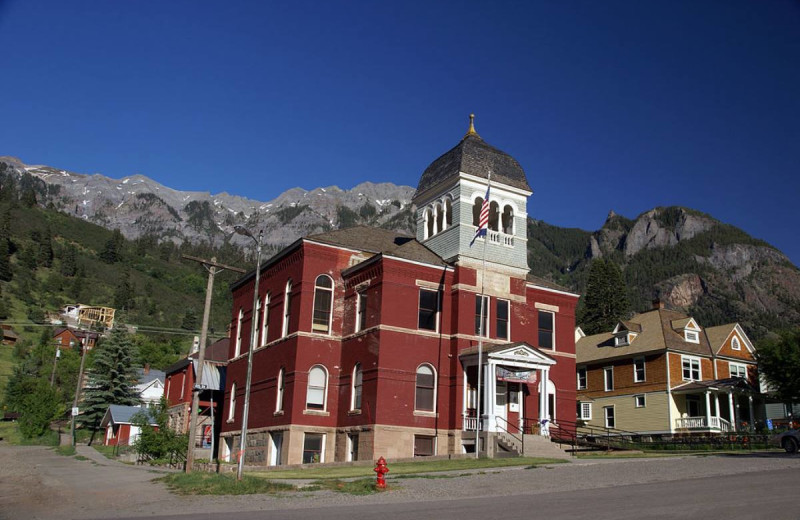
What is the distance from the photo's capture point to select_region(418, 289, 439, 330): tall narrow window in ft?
123

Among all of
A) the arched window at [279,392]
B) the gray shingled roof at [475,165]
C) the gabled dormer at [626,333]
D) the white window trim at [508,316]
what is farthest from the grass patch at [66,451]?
the gabled dormer at [626,333]

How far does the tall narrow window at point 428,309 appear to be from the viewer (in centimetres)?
3738

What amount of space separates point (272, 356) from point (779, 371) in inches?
1225

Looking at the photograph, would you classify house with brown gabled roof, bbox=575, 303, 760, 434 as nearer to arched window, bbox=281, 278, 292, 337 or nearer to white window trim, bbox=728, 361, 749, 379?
white window trim, bbox=728, 361, 749, 379

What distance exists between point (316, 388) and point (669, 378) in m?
28.9

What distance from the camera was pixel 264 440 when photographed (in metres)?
Answer: 38.3

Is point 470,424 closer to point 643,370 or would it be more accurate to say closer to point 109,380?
point 643,370

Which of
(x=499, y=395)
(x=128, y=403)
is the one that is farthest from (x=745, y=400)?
(x=128, y=403)

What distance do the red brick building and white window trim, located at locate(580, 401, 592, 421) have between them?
1998 cm

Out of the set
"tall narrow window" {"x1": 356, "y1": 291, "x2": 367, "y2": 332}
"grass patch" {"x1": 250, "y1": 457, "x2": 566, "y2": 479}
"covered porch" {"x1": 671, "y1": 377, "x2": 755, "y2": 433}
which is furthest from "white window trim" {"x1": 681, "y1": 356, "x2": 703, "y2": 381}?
"tall narrow window" {"x1": 356, "y1": 291, "x2": 367, "y2": 332}

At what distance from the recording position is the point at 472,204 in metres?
39.8

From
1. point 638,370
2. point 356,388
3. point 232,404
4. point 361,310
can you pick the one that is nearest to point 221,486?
point 356,388

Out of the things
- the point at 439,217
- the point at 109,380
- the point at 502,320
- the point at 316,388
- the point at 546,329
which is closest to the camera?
the point at 316,388

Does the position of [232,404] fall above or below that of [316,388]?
below
